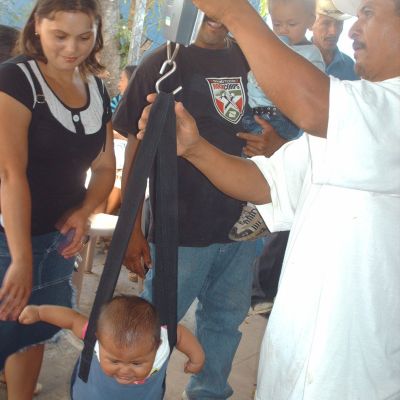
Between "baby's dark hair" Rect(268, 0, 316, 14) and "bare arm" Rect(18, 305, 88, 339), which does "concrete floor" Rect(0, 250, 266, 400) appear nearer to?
"bare arm" Rect(18, 305, 88, 339)

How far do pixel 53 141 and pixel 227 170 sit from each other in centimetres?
60

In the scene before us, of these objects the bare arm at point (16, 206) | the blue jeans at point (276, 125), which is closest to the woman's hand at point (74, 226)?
the bare arm at point (16, 206)

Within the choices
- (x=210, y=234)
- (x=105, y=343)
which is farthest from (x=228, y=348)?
(x=105, y=343)

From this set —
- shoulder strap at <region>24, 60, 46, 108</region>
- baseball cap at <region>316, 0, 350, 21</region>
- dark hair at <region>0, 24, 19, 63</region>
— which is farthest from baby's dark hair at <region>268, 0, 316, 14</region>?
shoulder strap at <region>24, 60, 46, 108</region>

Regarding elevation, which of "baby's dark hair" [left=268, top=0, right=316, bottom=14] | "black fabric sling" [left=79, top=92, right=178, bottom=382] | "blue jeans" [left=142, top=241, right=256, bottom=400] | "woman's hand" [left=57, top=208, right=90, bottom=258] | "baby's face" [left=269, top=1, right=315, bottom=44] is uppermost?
"baby's dark hair" [left=268, top=0, right=316, bottom=14]

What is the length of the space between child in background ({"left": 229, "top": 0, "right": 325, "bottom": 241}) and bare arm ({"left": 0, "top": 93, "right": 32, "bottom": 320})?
0.77 m

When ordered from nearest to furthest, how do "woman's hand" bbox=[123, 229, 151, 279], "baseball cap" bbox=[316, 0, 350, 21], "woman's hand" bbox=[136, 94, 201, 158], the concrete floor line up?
"woman's hand" bbox=[136, 94, 201, 158] → "woman's hand" bbox=[123, 229, 151, 279] → the concrete floor → "baseball cap" bbox=[316, 0, 350, 21]

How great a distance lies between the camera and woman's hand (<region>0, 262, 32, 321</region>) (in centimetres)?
163

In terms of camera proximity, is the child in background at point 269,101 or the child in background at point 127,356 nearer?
the child in background at point 127,356

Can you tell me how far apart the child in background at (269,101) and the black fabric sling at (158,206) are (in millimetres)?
792

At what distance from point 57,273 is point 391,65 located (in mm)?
1307

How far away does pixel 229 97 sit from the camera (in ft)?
6.68

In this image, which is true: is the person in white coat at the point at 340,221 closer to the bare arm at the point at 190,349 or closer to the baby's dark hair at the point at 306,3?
the bare arm at the point at 190,349

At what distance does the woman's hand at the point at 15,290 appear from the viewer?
163 centimetres
